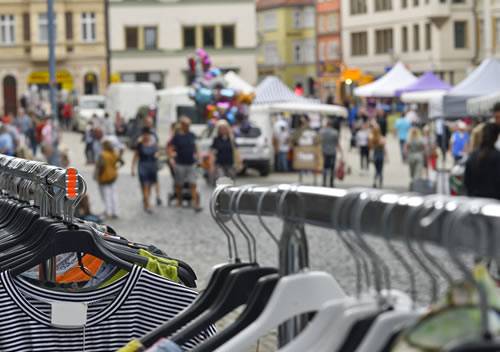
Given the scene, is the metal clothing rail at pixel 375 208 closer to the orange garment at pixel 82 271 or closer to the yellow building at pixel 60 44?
the orange garment at pixel 82 271

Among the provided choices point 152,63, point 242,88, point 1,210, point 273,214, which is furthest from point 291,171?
point 152,63

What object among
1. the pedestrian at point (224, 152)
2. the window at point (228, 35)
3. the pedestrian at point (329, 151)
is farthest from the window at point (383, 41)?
the pedestrian at point (224, 152)

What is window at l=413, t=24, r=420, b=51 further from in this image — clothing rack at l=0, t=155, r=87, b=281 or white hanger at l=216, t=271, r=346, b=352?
white hanger at l=216, t=271, r=346, b=352

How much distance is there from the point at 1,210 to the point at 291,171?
3019 cm

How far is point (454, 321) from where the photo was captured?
7.54ft

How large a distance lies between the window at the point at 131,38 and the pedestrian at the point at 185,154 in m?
47.3

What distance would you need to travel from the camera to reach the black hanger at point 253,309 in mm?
3131

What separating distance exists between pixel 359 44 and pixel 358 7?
2340 mm

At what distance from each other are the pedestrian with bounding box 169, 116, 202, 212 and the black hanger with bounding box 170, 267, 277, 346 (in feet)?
64.9

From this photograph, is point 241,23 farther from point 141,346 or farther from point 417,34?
point 141,346

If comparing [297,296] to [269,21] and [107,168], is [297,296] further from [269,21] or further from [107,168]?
[269,21]

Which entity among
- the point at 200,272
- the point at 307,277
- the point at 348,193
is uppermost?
the point at 348,193

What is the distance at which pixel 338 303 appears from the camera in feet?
9.06

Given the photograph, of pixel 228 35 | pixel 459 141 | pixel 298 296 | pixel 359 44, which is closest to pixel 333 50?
pixel 359 44
